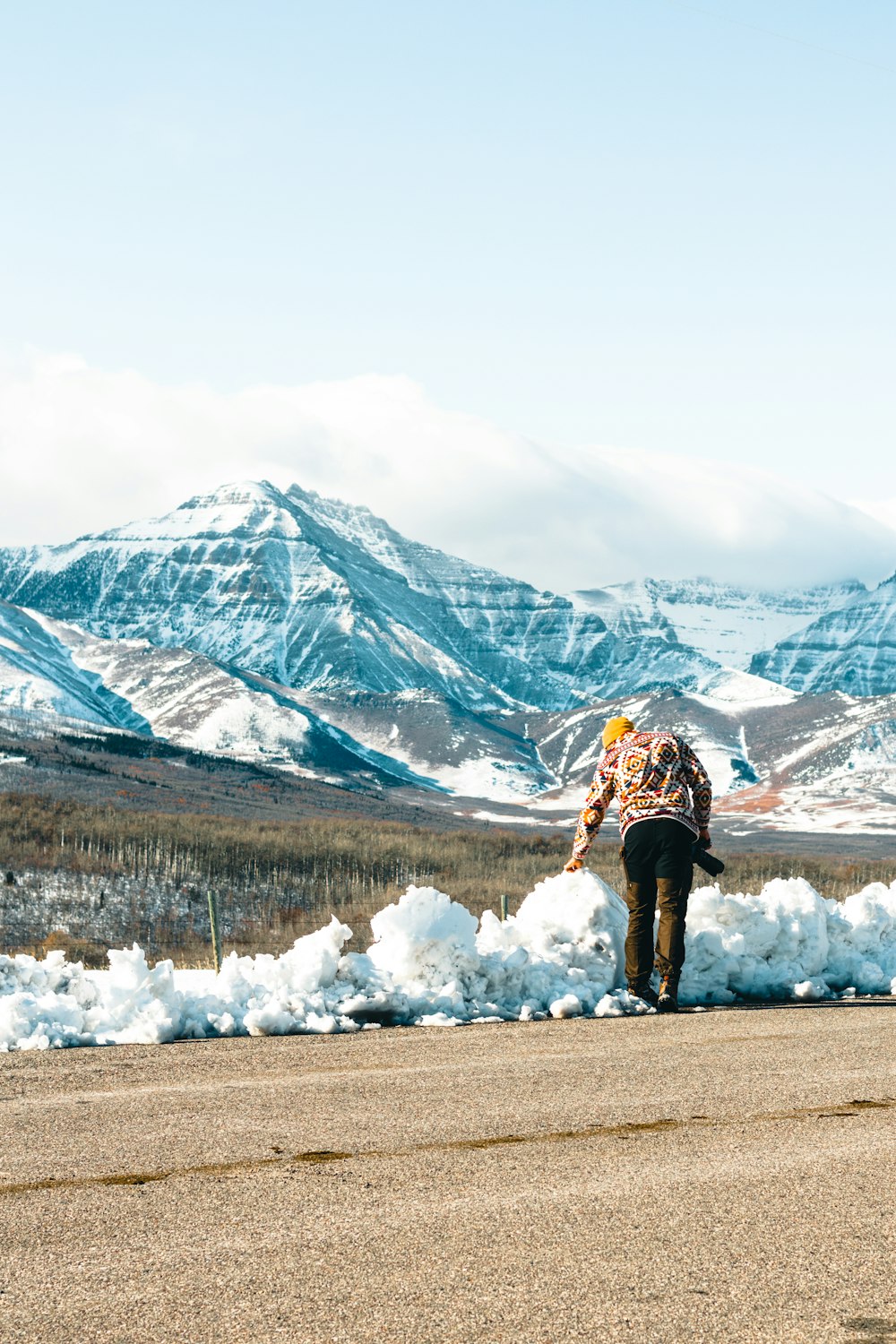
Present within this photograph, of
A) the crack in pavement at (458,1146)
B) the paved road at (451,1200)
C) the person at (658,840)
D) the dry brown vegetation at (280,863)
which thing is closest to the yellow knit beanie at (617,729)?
the person at (658,840)

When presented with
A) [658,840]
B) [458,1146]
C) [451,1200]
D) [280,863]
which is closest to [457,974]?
[658,840]

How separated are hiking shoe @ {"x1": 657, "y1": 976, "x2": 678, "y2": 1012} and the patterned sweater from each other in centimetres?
129

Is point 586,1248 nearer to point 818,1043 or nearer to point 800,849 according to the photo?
point 818,1043

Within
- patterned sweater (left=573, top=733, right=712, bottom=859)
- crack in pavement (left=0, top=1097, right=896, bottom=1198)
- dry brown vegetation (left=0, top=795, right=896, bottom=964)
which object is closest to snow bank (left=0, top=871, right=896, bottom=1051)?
patterned sweater (left=573, top=733, right=712, bottom=859)

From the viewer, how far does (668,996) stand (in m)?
12.0

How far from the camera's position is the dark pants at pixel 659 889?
12.0m

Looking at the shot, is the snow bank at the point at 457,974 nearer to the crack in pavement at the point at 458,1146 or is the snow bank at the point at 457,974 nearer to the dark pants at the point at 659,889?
the dark pants at the point at 659,889

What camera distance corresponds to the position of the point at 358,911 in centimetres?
6644

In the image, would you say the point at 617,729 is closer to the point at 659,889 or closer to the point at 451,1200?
the point at 659,889

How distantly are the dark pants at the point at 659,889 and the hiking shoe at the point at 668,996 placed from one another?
0.19 ft

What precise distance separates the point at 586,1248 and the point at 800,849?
552 ft

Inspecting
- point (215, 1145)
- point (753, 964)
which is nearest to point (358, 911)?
point (753, 964)

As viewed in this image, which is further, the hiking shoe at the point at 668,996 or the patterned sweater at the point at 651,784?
the patterned sweater at the point at 651,784

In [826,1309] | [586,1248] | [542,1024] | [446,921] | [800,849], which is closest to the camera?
[826,1309]
